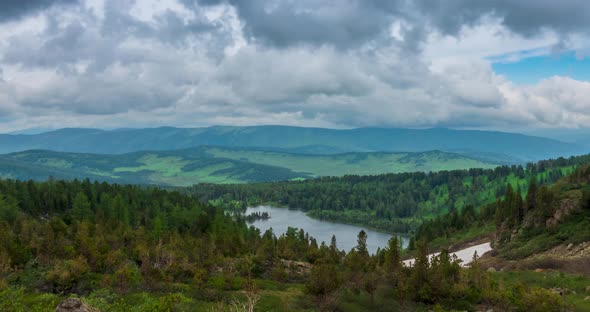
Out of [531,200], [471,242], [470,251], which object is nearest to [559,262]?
[531,200]

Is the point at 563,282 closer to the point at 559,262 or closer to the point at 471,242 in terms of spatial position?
the point at 559,262

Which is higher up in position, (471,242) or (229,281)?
(229,281)

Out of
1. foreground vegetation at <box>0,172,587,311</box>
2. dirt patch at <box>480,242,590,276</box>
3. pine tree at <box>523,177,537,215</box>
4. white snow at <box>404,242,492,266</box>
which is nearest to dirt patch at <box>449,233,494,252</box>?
Result: white snow at <box>404,242,492,266</box>

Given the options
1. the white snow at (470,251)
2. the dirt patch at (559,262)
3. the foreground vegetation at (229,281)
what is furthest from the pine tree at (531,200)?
the dirt patch at (559,262)

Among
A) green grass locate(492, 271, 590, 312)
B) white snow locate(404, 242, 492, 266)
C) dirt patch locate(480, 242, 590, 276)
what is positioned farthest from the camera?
white snow locate(404, 242, 492, 266)

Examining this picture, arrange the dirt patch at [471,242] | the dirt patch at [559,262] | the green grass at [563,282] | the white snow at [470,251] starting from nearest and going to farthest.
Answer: the green grass at [563,282]
the dirt patch at [559,262]
the white snow at [470,251]
the dirt patch at [471,242]

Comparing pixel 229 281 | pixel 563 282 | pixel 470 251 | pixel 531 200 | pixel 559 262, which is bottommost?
pixel 470 251

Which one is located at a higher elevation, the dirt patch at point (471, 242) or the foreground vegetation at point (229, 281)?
the foreground vegetation at point (229, 281)

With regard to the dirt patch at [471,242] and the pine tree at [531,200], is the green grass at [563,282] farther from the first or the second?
the dirt patch at [471,242]

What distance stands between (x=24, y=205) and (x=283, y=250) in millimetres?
95475

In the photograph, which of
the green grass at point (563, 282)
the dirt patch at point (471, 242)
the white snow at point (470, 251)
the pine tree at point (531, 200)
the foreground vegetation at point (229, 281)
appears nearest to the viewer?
the green grass at point (563, 282)

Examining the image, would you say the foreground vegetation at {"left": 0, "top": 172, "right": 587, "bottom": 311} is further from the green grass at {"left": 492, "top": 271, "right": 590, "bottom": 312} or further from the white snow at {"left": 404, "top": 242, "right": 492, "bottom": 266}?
the white snow at {"left": 404, "top": 242, "right": 492, "bottom": 266}

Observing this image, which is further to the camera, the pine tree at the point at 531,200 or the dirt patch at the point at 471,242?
the dirt patch at the point at 471,242

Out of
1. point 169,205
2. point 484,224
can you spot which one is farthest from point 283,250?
point 484,224
